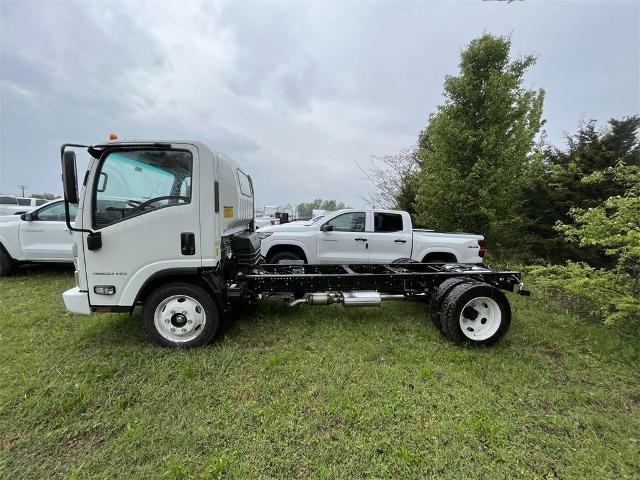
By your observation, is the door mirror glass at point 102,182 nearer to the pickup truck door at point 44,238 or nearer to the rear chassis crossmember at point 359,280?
the rear chassis crossmember at point 359,280

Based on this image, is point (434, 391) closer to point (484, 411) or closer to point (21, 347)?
point (484, 411)

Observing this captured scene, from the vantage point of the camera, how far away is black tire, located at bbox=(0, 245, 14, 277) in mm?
6605

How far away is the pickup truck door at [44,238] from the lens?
6.49 meters

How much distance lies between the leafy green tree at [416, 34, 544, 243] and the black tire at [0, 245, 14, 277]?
1127 cm

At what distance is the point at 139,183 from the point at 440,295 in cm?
387

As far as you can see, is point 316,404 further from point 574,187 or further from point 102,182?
point 574,187

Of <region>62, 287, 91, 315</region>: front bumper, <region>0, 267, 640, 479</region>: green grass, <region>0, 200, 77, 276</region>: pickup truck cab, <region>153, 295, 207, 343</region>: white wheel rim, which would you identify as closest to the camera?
<region>0, 267, 640, 479</region>: green grass

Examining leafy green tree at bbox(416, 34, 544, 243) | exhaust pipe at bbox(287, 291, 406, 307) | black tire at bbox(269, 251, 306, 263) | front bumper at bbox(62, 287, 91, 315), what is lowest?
exhaust pipe at bbox(287, 291, 406, 307)

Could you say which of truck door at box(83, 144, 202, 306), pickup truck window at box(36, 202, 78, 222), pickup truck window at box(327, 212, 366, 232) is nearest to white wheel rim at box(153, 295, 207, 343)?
truck door at box(83, 144, 202, 306)

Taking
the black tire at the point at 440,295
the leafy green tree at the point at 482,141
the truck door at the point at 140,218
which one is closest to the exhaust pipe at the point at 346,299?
the black tire at the point at 440,295

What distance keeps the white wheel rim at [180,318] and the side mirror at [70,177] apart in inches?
55.1

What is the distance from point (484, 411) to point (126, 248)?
12.7 ft

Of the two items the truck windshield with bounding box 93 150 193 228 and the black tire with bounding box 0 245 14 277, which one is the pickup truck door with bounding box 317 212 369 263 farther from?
the black tire with bounding box 0 245 14 277

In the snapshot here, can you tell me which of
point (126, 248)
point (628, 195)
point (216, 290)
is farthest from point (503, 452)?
point (628, 195)
